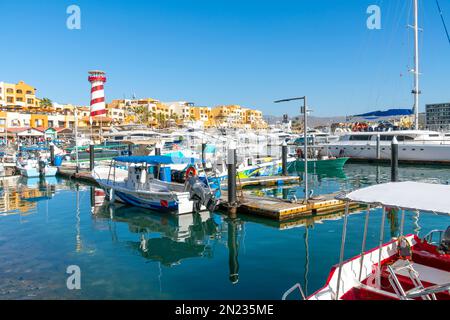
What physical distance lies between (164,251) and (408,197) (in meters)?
9.05

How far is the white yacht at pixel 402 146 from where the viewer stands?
37844 mm

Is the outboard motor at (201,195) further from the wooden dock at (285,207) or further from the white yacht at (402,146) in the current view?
the white yacht at (402,146)

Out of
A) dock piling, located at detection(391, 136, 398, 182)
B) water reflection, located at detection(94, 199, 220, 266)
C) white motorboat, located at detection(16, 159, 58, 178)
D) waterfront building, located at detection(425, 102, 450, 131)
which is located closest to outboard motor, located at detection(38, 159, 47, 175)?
white motorboat, located at detection(16, 159, 58, 178)

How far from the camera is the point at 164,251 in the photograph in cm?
1345

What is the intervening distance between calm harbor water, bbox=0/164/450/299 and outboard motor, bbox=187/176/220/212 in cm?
72

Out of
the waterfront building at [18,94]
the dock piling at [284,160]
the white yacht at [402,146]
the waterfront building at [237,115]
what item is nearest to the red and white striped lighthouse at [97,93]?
the waterfront building at [18,94]

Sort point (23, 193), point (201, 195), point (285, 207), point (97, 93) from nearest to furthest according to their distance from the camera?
point (285, 207)
point (201, 195)
point (23, 193)
point (97, 93)

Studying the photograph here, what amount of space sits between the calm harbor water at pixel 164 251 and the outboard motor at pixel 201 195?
723 millimetres

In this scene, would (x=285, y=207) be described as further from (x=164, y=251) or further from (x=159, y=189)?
(x=159, y=189)

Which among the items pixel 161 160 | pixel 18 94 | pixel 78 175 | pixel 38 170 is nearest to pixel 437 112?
pixel 18 94

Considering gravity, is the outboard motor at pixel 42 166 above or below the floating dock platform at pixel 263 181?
above

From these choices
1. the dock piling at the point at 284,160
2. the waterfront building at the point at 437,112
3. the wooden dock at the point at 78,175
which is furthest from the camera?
the waterfront building at the point at 437,112

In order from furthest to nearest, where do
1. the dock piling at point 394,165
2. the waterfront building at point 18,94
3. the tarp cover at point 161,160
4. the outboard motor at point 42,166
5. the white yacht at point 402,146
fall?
the waterfront building at point 18,94 → the white yacht at point 402,146 → the outboard motor at point 42,166 → the dock piling at point 394,165 → the tarp cover at point 161,160
